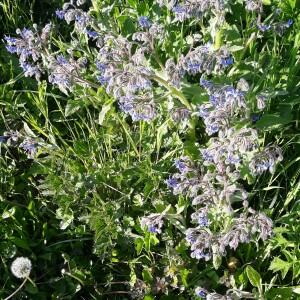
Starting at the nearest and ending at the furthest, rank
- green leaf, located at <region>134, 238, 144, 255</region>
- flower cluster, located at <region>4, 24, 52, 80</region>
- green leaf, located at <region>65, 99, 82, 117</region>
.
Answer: green leaf, located at <region>134, 238, 144, 255</region> < flower cluster, located at <region>4, 24, 52, 80</region> < green leaf, located at <region>65, 99, 82, 117</region>

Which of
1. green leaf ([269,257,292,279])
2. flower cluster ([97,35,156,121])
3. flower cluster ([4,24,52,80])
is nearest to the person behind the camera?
flower cluster ([97,35,156,121])

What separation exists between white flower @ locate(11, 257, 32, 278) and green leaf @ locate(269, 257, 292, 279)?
1150 mm

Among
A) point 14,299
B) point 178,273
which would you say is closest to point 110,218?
point 178,273

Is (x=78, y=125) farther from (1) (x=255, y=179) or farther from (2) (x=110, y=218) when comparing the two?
(1) (x=255, y=179)

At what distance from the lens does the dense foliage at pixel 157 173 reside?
267cm

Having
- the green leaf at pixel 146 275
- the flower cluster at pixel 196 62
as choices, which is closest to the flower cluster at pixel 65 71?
the flower cluster at pixel 196 62

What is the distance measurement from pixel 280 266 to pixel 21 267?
1219 mm

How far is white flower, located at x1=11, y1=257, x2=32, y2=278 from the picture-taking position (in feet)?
9.11

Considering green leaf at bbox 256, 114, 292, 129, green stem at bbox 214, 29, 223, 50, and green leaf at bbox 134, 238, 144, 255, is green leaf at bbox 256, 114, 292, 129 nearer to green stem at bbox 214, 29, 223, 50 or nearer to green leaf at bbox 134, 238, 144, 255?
green stem at bbox 214, 29, 223, 50

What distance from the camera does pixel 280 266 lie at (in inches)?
108

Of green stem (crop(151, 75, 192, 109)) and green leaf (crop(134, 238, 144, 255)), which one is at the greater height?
green stem (crop(151, 75, 192, 109))

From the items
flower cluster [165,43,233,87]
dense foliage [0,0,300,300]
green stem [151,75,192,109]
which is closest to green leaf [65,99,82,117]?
dense foliage [0,0,300,300]

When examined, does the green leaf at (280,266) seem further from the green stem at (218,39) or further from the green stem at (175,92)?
the green stem at (218,39)

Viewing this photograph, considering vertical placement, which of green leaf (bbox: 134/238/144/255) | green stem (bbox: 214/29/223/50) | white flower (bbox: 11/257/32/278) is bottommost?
green leaf (bbox: 134/238/144/255)
